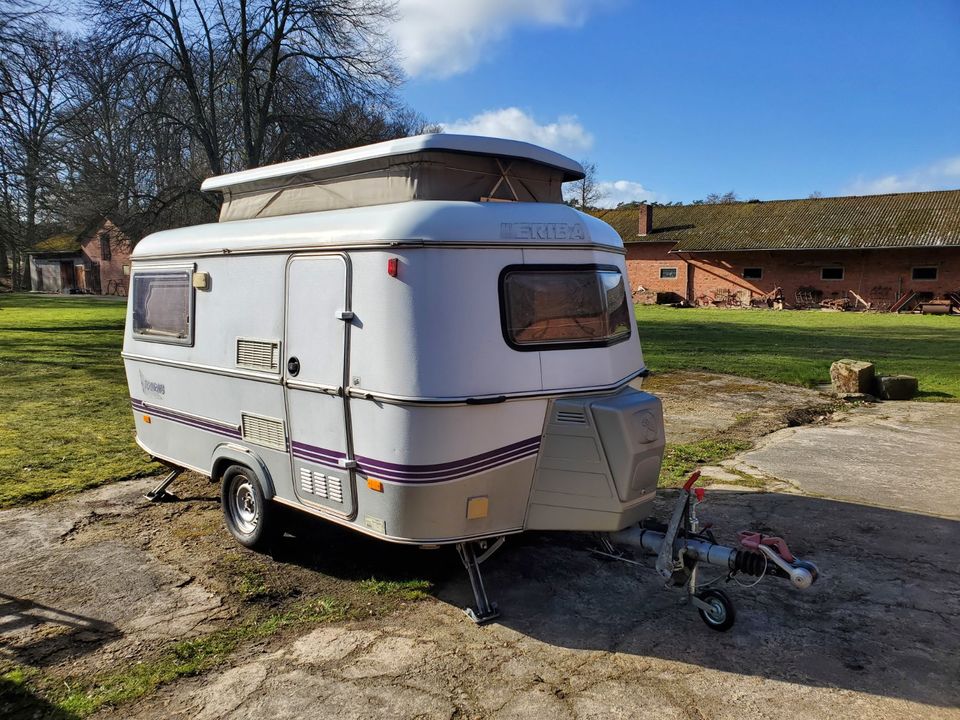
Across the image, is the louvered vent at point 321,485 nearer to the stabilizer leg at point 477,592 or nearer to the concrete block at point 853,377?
the stabilizer leg at point 477,592

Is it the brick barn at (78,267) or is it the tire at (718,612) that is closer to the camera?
the tire at (718,612)

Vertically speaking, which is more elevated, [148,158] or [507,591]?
[148,158]

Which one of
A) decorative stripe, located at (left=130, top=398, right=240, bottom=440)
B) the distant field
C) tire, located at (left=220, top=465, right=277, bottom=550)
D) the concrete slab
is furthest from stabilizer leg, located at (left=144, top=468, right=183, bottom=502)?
the distant field

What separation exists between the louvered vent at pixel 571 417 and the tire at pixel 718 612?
1.31 metres

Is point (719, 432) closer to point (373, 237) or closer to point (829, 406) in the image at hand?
point (829, 406)

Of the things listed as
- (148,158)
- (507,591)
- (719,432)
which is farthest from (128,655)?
(148,158)

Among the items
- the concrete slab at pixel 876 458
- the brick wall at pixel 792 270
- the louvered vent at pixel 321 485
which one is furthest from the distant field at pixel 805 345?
the louvered vent at pixel 321 485

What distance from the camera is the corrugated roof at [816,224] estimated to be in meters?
32.1

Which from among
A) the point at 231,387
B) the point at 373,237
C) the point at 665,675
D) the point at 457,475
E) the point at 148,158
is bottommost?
the point at 665,675

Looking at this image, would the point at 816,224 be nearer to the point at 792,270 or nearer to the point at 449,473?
the point at 792,270

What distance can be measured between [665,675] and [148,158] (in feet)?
67.5

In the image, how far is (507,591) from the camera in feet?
15.6

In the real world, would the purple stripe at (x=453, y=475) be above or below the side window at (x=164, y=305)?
below

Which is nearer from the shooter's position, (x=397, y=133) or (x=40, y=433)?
(x=40, y=433)
